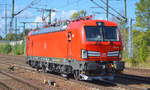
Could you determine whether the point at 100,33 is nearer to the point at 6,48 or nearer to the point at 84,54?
the point at 84,54

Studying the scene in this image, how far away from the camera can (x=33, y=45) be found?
25.4 m

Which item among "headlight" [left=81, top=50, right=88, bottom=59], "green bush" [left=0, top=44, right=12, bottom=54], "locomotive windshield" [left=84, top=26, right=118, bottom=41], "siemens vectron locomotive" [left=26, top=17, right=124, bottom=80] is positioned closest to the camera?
"headlight" [left=81, top=50, right=88, bottom=59]

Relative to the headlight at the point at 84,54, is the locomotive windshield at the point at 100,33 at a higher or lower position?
higher

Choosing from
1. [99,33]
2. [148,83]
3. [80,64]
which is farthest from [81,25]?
[148,83]

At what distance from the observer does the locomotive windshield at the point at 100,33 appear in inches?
630

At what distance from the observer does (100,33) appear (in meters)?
16.2

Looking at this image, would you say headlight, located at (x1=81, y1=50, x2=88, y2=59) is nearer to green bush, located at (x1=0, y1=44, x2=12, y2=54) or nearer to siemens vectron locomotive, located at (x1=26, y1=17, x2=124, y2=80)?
siemens vectron locomotive, located at (x1=26, y1=17, x2=124, y2=80)

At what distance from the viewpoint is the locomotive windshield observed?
16.0m

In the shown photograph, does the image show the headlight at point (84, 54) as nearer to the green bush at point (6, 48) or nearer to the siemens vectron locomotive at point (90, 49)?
the siemens vectron locomotive at point (90, 49)

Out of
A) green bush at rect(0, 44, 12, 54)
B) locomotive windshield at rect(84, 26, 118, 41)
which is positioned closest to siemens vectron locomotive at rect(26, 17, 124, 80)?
locomotive windshield at rect(84, 26, 118, 41)

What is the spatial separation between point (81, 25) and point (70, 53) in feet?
6.49

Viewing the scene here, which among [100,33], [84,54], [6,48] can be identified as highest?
[100,33]

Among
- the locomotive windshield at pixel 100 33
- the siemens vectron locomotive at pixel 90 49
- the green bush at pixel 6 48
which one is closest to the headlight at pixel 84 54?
the siemens vectron locomotive at pixel 90 49

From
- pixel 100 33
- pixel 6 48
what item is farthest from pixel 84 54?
pixel 6 48
